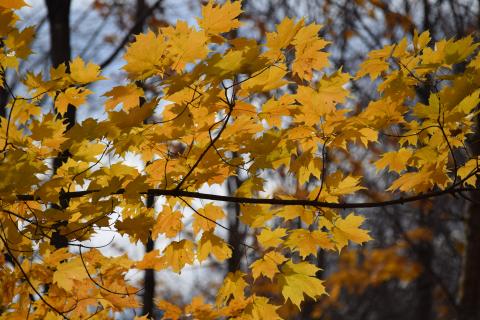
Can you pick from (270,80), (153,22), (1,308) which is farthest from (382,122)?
(153,22)

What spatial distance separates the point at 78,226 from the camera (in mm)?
1948

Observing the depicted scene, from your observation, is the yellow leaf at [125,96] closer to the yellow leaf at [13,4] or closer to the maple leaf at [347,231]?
the yellow leaf at [13,4]

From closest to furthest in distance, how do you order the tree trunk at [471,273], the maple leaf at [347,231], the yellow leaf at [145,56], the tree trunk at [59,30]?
1. the yellow leaf at [145,56]
2. the maple leaf at [347,231]
3. the tree trunk at [59,30]
4. the tree trunk at [471,273]

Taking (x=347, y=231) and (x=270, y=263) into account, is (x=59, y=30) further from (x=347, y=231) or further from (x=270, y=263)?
(x=347, y=231)

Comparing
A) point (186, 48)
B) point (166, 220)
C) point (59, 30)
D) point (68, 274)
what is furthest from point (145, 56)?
point (59, 30)

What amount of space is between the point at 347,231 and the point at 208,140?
676mm

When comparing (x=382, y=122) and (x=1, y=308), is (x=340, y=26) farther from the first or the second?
(x=1, y=308)

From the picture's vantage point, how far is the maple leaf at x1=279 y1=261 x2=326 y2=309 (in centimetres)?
214

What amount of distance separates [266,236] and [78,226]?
2.55 feet

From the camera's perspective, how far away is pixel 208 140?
2.06 metres

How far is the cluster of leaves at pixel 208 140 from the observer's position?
1736mm

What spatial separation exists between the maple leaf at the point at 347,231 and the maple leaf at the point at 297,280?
16 cm

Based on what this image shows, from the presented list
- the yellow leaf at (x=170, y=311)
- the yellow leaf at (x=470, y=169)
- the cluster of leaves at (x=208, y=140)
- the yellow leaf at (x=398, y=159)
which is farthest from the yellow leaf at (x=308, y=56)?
the yellow leaf at (x=170, y=311)

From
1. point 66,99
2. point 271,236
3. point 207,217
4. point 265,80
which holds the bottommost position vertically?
point 271,236
